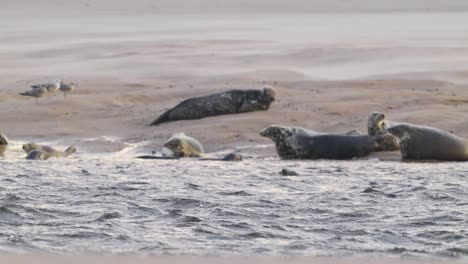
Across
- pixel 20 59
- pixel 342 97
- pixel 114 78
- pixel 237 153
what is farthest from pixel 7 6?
pixel 237 153

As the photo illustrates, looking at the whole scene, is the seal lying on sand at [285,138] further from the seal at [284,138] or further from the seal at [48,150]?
the seal at [48,150]

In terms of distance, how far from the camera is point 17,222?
21.2 feet

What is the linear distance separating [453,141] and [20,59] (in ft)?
40.7

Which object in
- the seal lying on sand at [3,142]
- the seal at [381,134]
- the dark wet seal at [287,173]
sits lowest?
the dark wet seal at [287,173]

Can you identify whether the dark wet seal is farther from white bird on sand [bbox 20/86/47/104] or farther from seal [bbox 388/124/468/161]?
white bird on sand [bbox 20/86/47/104]

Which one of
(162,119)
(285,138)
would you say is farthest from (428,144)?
(162,119)

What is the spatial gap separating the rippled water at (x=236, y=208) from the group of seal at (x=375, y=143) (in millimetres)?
335

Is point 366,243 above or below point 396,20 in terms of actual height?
below

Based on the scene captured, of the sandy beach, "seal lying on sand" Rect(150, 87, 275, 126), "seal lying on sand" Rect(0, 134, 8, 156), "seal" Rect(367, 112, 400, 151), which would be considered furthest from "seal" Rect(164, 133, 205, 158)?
"seal lying on sand" Rect(150, 87, 275, 126)

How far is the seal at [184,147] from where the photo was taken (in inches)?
403

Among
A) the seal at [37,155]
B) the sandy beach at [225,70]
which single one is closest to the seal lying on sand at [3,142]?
the sandy beach at [225,70]

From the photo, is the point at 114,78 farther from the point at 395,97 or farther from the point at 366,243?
the point at 366,243

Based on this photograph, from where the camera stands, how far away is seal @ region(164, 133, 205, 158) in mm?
10227

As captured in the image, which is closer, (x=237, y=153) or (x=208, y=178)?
(x=208, y=178)
